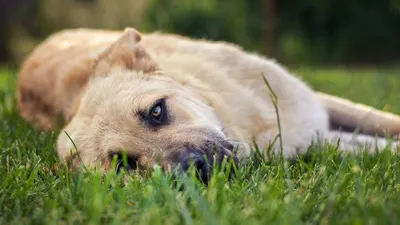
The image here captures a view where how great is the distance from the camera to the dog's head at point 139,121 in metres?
2.24

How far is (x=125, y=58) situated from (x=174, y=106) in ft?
1.97

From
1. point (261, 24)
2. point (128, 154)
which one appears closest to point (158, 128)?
point (128, 154)

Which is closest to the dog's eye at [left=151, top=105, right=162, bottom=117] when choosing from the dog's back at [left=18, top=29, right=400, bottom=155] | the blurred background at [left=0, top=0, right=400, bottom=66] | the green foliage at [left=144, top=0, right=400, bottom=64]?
the dog's back at [left=18, top=29, right=400, bottom=155]

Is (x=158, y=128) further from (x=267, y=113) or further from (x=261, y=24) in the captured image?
(x=261, y=24)

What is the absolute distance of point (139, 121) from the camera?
2404mm

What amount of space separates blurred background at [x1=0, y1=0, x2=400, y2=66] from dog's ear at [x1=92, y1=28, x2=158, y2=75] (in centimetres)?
1297

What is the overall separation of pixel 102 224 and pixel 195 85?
1627mm

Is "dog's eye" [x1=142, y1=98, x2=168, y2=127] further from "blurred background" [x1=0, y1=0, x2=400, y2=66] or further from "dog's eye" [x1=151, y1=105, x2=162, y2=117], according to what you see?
"blurred background" [x1=0, y1=0, x2=400, y2=66]

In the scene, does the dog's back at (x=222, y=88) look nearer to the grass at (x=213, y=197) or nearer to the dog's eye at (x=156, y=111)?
the dog's eye at (x=156, y=111)

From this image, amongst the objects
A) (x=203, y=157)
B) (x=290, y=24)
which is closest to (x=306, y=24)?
(x=290, y=24)

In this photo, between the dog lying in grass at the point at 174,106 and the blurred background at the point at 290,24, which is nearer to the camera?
the dog lying in grass at the point at 174,106

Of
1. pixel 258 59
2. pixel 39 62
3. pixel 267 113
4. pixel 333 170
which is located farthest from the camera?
pixel 39 62

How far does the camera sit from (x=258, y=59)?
3609mm

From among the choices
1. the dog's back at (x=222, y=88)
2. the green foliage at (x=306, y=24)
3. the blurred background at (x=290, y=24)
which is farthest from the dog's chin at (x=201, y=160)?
the green foliage at (x=306, y=24)
